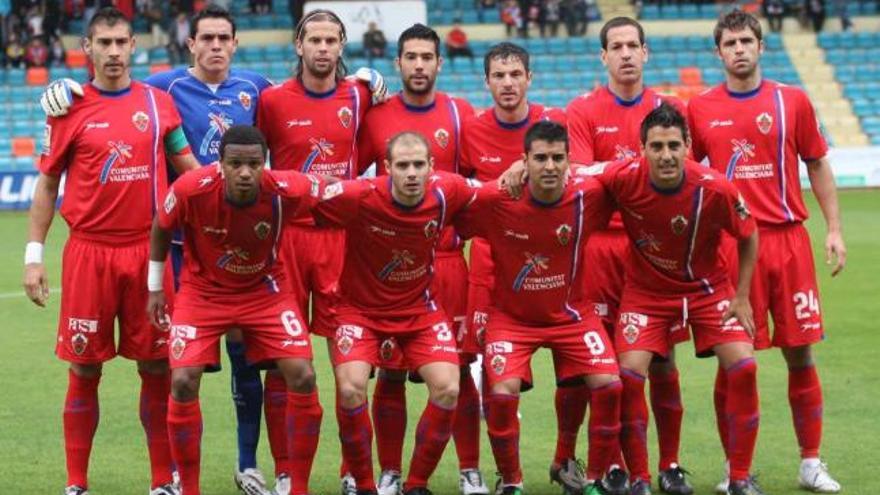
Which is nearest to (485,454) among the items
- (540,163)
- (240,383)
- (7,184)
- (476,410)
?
(476,410)

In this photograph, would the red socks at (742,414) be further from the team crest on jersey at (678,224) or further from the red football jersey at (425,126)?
the red football jersey at (425,126)

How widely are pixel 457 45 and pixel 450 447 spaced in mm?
23808

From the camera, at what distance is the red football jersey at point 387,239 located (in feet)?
26.4

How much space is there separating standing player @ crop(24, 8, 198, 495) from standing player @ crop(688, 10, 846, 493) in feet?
9.05

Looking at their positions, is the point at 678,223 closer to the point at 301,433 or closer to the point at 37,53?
the point at 301,433

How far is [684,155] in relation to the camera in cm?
796

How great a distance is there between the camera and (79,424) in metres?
8.27

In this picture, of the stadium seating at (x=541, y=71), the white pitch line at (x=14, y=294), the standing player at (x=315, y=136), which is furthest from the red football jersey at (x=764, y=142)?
the stadium seating at (x=541, y=71)

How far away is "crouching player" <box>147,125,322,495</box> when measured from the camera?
7.80 m

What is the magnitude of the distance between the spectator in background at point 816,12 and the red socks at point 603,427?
92.7 feet

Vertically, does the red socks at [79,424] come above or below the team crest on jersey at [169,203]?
below

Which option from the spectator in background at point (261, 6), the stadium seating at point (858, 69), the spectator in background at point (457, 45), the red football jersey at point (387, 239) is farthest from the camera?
the spectator in background at point (261, 6)

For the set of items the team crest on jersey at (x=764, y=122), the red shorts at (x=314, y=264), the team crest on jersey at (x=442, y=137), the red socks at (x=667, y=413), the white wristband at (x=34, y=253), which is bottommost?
the red socks at (x=667, y=413)

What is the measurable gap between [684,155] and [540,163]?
26.4 inches
